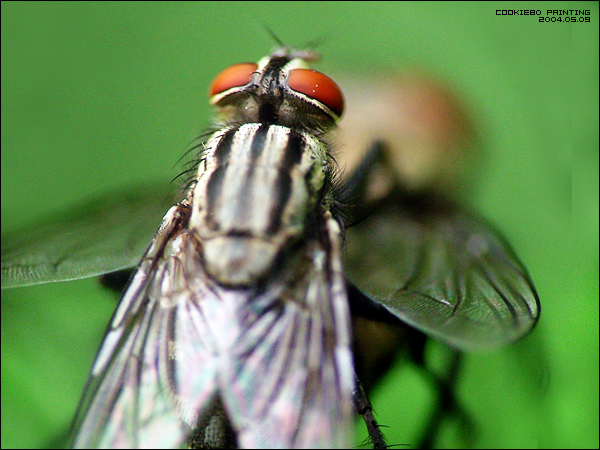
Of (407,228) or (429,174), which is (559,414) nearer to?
(407,228)

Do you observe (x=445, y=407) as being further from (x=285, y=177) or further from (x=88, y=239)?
(x=88, y=239)

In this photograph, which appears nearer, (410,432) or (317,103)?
(317,103)

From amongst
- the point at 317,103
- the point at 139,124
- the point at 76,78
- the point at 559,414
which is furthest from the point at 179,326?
the point at 76,78

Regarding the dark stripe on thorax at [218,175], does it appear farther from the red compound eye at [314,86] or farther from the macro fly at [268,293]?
the red compound eye at [314,86]

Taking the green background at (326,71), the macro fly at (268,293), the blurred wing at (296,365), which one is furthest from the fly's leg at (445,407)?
the blurred wing at (296,365)

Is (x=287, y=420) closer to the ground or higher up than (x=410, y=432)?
higher up

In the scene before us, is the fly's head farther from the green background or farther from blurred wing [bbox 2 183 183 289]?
the green background
